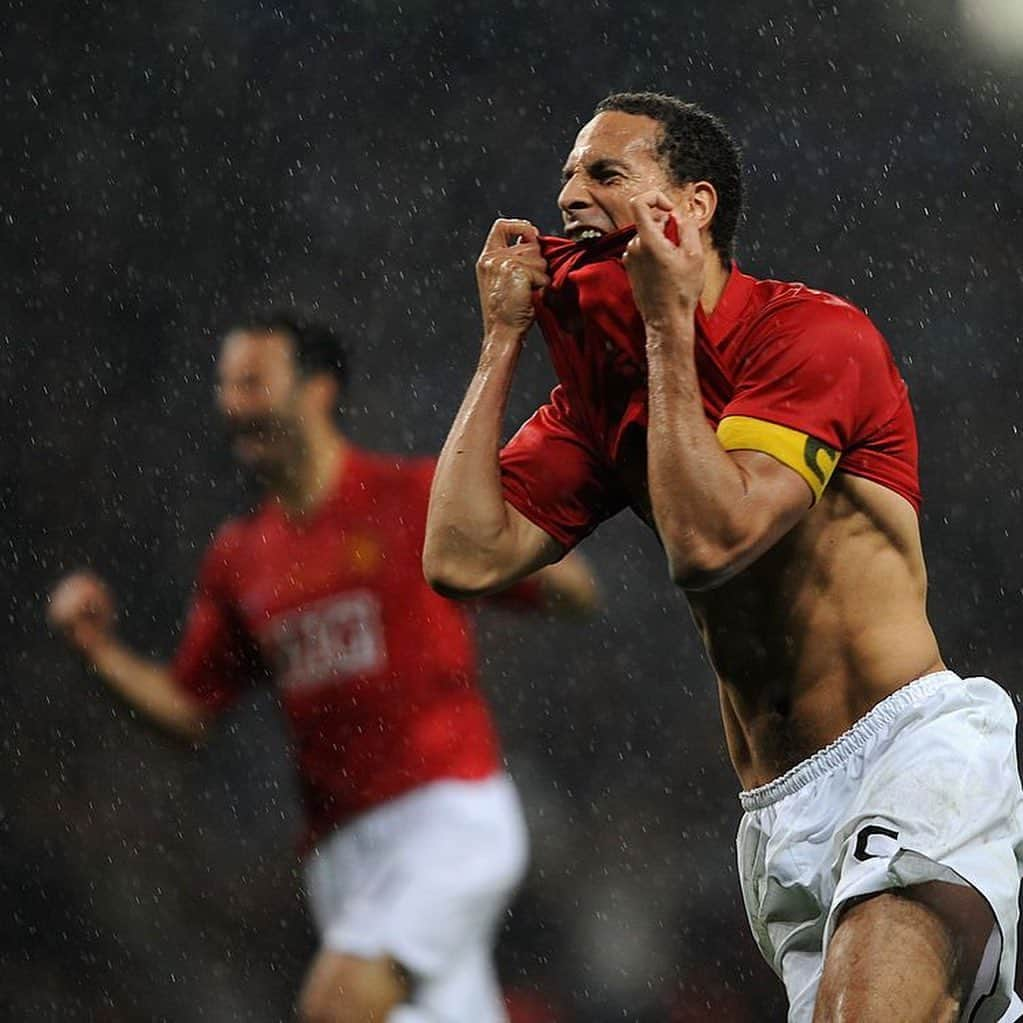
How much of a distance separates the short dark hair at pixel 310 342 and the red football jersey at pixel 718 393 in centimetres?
188

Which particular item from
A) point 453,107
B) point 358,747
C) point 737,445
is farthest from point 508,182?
point 737,445

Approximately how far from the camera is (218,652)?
16.0 ft

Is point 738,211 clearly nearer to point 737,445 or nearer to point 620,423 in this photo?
point 620,423

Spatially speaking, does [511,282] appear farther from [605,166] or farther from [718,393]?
[718,393]

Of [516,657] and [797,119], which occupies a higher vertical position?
[797,119]

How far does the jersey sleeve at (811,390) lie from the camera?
267cm

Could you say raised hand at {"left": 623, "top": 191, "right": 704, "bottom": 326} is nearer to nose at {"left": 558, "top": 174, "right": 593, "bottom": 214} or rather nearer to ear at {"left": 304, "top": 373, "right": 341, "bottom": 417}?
nose at {"left": 558, "top": 174, "right": 593, "bottom": 214}

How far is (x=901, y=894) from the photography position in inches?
99.5

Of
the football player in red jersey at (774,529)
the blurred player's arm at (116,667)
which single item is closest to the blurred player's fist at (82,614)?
the blurred player's arm at (116,667)

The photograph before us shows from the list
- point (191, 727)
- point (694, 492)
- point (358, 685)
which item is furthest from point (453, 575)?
point (191, 727)

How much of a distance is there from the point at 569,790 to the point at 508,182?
2586 millimetres

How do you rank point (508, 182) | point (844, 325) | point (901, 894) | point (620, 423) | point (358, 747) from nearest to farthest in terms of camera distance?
point (901, 894) → point (844, 325) → point (620, 423) → point (358, 747) → point (508, 182)

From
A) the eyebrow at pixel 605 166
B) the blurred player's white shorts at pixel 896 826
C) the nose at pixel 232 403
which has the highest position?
the nose at pixel 232 403

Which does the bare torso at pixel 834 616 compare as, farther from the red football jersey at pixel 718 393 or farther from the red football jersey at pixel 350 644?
the red football jersey at pixel 350 644
